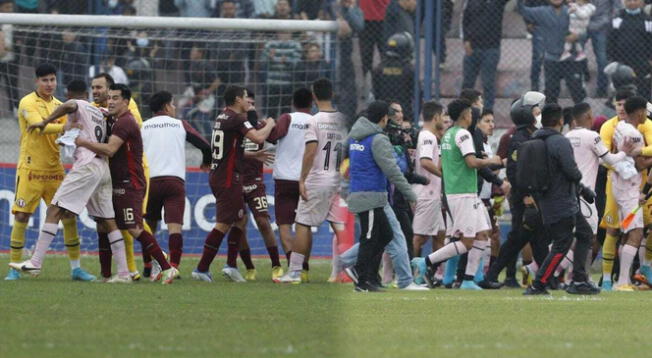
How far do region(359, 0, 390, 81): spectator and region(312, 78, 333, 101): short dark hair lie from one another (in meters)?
4.74

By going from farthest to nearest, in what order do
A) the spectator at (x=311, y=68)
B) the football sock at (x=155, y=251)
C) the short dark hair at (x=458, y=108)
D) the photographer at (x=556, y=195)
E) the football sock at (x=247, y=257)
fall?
the spectator at (x=311, y=68), the football sock at (x=247, y=257), the short dark hair at (x=458, y=108), the football sock at (x=155, y=251), the photographer at (x=556, y=195)

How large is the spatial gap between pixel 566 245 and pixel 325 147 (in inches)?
121

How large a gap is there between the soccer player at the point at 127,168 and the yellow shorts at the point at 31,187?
763 mm

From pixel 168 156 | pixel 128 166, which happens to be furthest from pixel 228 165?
pixel 128 166

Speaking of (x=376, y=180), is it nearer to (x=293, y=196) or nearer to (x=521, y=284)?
(x=293, y=196)

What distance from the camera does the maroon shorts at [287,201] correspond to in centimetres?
1494

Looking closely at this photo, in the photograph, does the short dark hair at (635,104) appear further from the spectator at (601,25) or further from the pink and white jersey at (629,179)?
the spectator at (601,25)

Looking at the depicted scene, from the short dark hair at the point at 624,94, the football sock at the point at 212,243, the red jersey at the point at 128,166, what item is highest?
the short dark hair at the point at 624,94

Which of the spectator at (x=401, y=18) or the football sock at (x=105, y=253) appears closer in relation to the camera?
the football sock at (x=105, y=253)

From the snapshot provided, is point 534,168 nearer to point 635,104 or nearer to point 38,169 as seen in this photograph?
point 635,104

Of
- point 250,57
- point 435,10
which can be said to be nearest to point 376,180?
point 435,10

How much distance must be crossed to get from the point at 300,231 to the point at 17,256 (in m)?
3.00

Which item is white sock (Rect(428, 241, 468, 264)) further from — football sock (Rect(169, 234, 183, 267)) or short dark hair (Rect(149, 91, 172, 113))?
Answer: short dark hair (Rect(149, 91, 172, 113))

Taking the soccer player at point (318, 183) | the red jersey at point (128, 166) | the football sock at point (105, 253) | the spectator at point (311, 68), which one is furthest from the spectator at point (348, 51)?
the football sock at point (105, 253)
